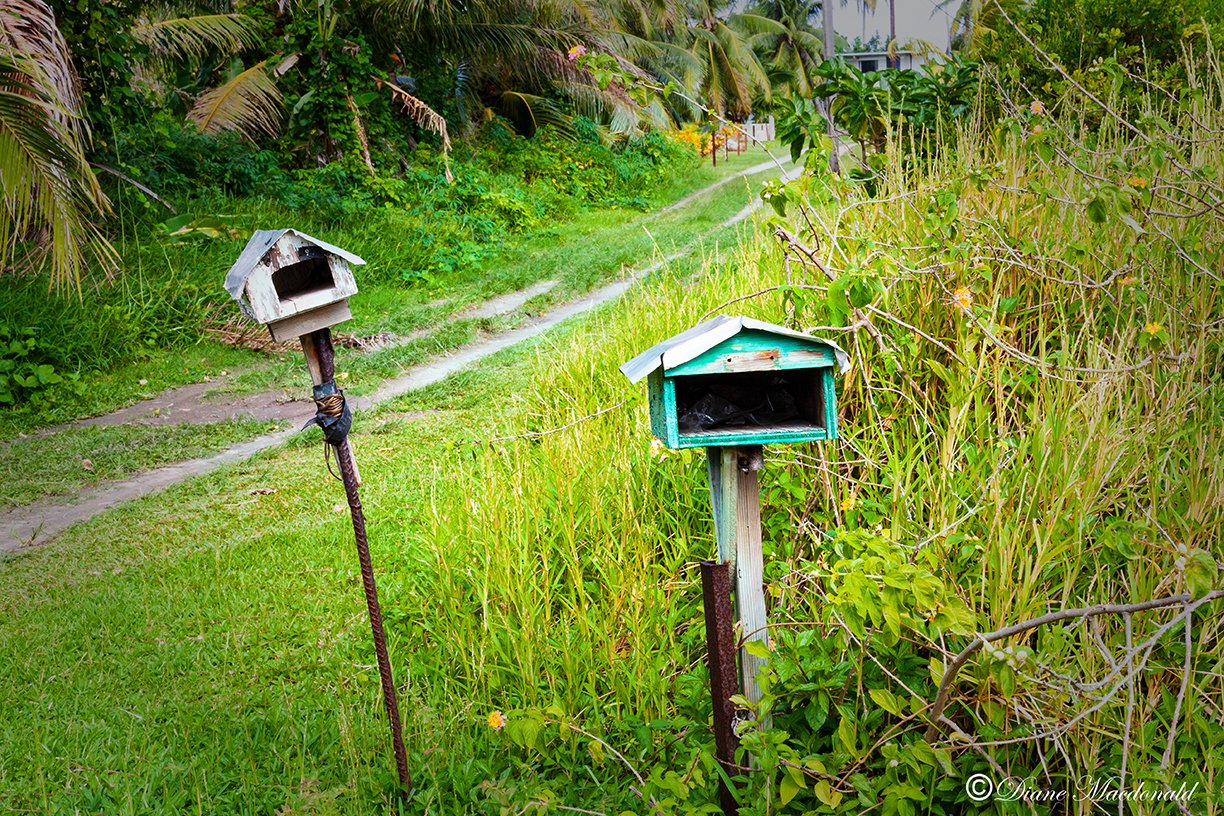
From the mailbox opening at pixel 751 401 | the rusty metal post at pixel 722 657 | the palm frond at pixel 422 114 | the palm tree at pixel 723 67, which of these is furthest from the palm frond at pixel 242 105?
the palm tree at pixel 723 67

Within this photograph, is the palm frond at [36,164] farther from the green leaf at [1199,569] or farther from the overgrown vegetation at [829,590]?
the green leaf at [1199,569]

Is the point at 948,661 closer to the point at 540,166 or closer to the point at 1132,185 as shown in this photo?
the point at 1132,185

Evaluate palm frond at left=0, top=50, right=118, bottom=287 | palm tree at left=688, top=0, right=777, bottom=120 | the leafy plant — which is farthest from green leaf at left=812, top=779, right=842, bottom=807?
palm tree at left=688, top=0, right=777, bottom=120

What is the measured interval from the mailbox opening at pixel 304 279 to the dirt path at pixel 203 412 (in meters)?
2.39

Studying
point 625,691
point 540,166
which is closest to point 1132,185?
point 625,691

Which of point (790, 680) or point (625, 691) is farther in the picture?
point (625, 691)

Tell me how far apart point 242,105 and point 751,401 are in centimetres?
1126

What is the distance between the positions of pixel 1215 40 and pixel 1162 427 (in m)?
4.68

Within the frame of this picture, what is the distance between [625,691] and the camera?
9.83 feet

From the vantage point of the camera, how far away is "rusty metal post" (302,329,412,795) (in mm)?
2701

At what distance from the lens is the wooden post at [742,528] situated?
241 cm

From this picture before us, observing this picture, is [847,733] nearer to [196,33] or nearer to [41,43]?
[41,43]

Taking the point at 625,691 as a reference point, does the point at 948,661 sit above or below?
above

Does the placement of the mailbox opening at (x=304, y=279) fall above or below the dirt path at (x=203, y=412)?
above
